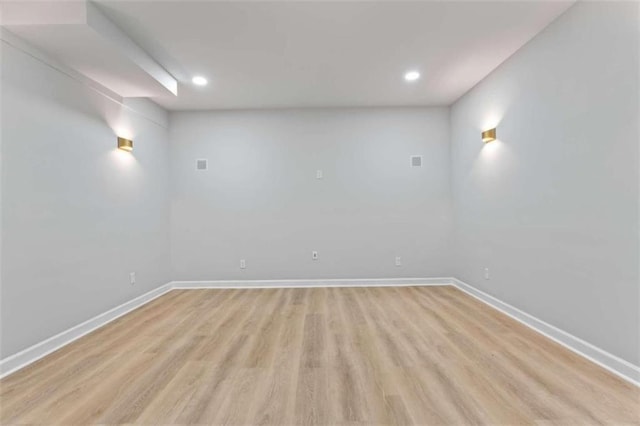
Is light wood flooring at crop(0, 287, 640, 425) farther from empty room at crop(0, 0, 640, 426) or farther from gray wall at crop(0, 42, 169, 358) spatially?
gray wall at crop(0, 42, 169, 358)

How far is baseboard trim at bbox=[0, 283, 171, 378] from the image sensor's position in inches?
86.5

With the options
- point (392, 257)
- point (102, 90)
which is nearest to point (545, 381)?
point (392, 257)

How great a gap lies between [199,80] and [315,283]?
3096mm

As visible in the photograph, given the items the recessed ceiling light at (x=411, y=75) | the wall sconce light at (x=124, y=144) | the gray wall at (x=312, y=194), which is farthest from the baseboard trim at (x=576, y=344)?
the wall sconce light at (x=124, y=144)

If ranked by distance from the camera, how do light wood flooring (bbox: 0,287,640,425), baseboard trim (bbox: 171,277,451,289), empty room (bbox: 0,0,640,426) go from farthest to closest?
baseboard trim (bbox: 171,277,451,289) → empty room (bbox: 0,0,640,426) → light wood flooring (bbox: 0,287,640,425)

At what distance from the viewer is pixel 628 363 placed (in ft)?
6.46

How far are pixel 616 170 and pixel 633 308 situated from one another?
0.89 m

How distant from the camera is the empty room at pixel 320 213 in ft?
6.37

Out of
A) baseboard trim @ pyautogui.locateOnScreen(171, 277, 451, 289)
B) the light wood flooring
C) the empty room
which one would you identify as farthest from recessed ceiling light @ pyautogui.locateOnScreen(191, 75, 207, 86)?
baseboard trim @ pyautogui.locateOnScreen(171, 277, 451, 289)

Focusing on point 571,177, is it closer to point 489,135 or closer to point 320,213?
point 489,135

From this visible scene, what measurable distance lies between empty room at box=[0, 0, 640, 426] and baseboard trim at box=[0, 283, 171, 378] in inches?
0.8

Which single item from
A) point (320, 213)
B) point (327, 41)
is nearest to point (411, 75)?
point (327, 41)

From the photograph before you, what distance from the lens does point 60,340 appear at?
2.61 m

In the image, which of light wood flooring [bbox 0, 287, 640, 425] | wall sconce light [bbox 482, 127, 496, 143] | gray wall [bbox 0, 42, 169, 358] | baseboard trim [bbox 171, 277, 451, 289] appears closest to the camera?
light wood flooring [bbox 0, 287, 640, 425]
